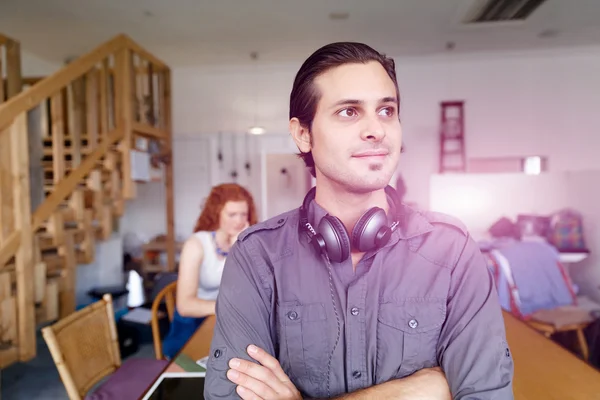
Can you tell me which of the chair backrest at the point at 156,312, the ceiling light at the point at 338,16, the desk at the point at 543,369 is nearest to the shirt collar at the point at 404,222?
the desk at the point at 543,369

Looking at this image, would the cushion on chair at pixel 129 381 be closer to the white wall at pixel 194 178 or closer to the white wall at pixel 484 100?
the white wall at pixel 194 178

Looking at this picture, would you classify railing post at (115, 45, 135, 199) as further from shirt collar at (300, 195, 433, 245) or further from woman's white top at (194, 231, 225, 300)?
shirt collar at (300, 195, 433, 245)

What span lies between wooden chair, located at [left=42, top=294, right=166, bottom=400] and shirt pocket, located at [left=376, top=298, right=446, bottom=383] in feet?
3.21

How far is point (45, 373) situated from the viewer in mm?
2592

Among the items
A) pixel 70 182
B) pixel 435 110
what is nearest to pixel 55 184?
pixel 70 182

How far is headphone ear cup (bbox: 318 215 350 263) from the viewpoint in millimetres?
734

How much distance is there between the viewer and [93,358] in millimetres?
1489

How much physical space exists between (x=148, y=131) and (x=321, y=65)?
320 centimetres

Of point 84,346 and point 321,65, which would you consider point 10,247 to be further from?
point 321,65

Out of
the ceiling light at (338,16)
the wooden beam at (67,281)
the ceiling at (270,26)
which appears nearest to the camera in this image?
the wooden beam at (67,281)

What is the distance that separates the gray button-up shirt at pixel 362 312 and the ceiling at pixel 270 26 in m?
2.47

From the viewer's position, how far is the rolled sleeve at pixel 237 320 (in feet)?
2.29

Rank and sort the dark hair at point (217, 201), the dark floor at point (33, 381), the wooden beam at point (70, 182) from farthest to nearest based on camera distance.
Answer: the dark floor at point (33, 381) → the wooden beam at point (70, 182) → the dark hair at point (217, 201)

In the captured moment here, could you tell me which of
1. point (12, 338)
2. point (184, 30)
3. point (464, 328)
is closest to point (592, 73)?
point (184, 30)
